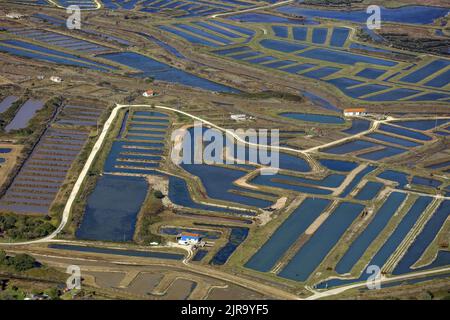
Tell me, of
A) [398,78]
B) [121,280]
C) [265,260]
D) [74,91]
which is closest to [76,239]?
[121,280]

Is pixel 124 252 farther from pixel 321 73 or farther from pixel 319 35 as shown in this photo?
pixel 319 35

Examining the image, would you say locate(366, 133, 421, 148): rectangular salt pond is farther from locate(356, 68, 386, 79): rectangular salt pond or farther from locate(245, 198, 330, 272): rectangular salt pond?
locate(356, 68, 386, 79): rectangular salt pond

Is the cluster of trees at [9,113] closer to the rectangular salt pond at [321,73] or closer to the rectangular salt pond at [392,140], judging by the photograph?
the rectangular salt pond at [321,73]

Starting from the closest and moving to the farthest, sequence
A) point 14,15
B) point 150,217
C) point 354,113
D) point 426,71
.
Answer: point 150,217 < point 354,113 < point 426,71 < point 14,15

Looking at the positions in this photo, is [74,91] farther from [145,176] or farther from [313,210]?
[313,210]

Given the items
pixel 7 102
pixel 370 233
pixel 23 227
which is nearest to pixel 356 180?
pixel 370 233

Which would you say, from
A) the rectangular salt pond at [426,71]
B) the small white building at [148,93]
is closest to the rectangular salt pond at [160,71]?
the small white building at [148,93]
